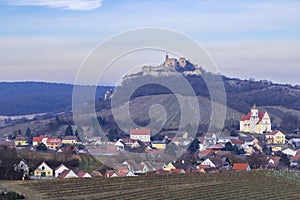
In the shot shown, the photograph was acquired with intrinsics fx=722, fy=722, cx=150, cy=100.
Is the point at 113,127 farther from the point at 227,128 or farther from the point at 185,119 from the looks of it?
the point at 227,128

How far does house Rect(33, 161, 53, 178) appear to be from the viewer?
2957 cm

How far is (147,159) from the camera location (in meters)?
42.7

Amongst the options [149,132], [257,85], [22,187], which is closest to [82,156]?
[22,187]

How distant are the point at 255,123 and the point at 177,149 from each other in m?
24.5

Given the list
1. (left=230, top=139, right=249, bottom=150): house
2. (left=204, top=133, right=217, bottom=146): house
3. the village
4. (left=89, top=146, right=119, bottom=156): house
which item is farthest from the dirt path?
(left=230, top=139, right=249, bottom=150): house

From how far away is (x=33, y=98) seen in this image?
140250mm

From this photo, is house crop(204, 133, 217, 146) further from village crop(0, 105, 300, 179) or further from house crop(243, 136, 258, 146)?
house crop(243, 136, 258, 146)

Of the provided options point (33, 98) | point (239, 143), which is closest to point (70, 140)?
point (239, 143)

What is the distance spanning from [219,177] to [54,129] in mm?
43761

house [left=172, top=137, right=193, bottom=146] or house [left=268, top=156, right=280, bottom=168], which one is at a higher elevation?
house [left=172, top=137, right=193, bottom=146]

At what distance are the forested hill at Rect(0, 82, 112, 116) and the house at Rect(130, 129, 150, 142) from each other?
3510cm

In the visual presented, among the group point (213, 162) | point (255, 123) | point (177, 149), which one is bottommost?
point (213, 162)

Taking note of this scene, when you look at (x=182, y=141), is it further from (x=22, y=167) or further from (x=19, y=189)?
(x=19, y=189)

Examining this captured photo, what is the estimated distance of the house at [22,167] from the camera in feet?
90.2
